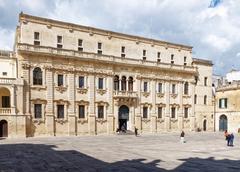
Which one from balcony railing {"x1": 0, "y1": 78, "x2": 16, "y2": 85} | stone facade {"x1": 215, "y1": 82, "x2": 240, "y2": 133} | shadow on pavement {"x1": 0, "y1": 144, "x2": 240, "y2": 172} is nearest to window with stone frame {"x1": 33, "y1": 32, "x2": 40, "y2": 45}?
balcony railing {"x1": 0, "y1": 78, "x2": 16, "y2": 85}

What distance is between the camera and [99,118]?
135 ft

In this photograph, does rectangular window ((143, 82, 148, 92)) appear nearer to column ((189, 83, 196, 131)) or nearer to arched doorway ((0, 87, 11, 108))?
column ((189, 83, 196, 131))

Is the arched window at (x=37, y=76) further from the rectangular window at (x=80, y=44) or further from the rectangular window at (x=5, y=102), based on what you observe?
the rectangular window at (x=80, y=44)

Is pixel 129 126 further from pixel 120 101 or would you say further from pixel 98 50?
pixel 98 50

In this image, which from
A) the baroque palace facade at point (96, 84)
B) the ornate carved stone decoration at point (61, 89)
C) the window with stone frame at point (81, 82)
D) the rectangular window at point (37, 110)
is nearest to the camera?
the baroque palace facade at point (96, 84)

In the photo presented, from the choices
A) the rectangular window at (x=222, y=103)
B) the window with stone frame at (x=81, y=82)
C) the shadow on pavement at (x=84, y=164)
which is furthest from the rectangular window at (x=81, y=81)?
the rectangular window at (x=222, y=103)

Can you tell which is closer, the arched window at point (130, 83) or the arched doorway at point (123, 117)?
Answer: the arched doorway at point (123, 117)

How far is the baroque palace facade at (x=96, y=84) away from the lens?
35.9 meters

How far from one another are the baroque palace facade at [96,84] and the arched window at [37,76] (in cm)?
14

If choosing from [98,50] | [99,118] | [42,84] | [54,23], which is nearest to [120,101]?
[99,118]

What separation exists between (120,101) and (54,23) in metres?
15.3

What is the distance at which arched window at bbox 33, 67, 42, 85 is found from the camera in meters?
36.4

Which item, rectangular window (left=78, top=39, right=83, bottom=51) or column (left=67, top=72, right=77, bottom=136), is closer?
column (left=67, top=72, right=77, bottom=136)

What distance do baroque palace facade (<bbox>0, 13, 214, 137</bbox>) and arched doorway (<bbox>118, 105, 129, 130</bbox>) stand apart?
0.16 metres
